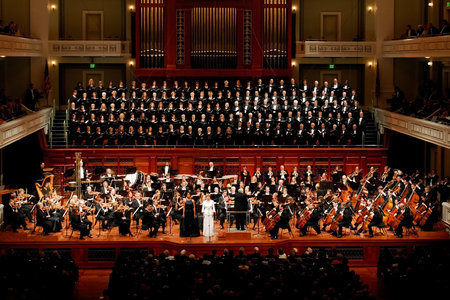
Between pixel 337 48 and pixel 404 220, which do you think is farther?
pixel 337 48

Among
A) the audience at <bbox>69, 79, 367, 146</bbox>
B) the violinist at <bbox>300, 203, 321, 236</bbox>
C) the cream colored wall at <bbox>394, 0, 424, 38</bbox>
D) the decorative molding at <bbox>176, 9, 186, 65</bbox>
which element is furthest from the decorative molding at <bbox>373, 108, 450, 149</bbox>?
the decorative molding at <bbox>176, 9, 186, 65</bbox>

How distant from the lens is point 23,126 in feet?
62.4

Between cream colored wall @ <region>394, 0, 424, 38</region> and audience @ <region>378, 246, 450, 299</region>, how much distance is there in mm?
10337

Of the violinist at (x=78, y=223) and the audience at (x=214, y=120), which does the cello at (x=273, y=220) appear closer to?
the violinist at (x=78, y=223)

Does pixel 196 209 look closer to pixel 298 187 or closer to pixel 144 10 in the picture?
pixel 298 187

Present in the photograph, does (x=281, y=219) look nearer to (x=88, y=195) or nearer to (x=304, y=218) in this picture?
(x=304, y=218)

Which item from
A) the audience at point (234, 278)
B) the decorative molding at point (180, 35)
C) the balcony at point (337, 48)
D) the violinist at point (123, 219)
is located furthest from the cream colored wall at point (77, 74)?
the audience at point (234, 278)

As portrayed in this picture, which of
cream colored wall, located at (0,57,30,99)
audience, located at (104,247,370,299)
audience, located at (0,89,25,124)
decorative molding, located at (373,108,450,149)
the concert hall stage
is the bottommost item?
the concert hall stage

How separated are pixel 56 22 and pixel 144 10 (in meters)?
3.17

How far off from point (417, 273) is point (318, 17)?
1352 centimetres

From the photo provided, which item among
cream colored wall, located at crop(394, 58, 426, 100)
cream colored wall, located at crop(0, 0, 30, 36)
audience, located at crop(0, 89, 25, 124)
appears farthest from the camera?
cream colored wall, located at crop(394, 58, 426, 100)

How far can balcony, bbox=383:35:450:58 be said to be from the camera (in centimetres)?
1903

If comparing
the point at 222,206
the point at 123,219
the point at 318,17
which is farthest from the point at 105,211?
the point at 318,17

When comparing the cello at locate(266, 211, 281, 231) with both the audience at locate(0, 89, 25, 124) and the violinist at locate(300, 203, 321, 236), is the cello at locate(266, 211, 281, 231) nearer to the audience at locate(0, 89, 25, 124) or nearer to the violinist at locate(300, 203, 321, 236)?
the violinist at locate(300, 203, 321, 236)
